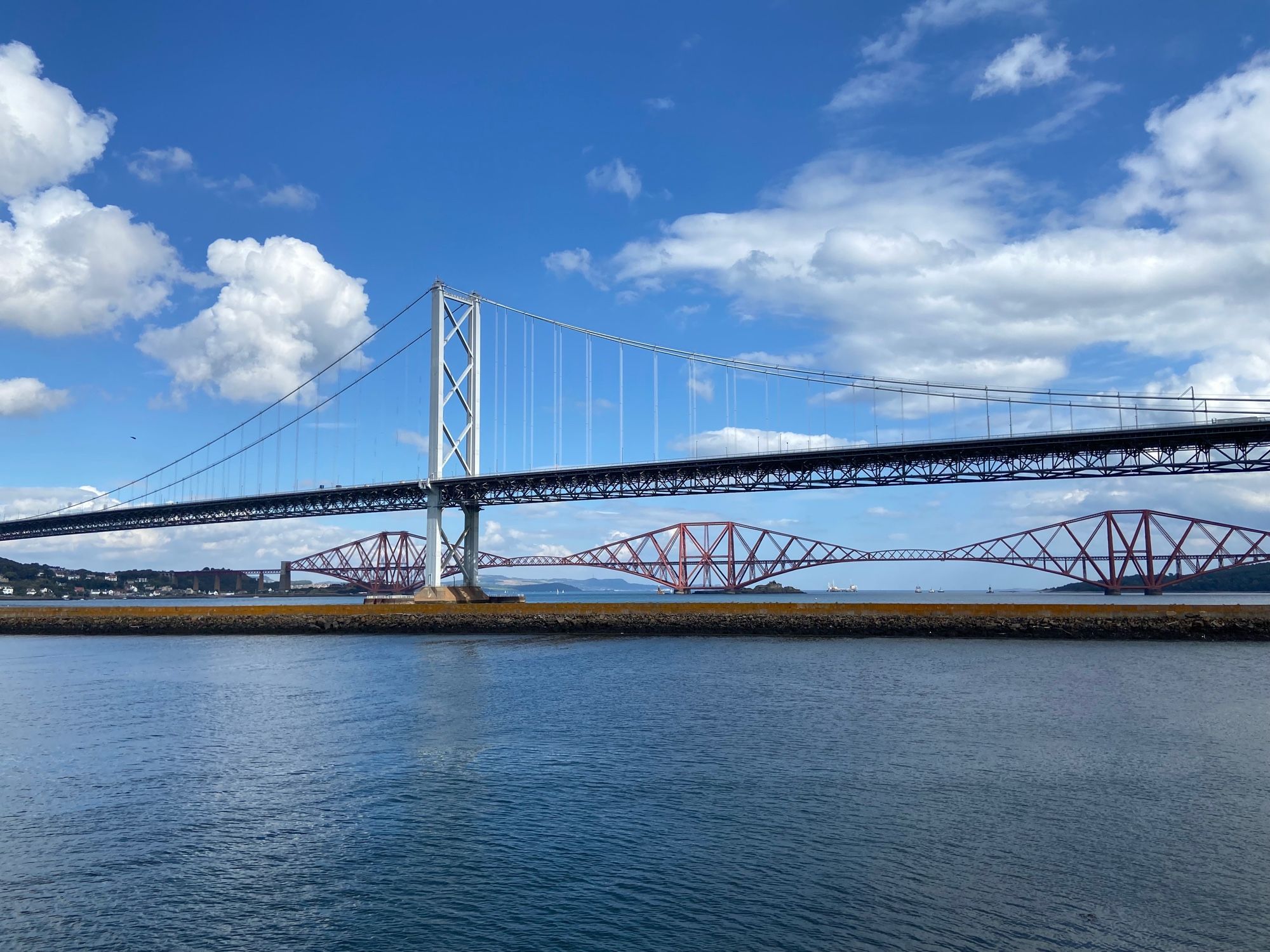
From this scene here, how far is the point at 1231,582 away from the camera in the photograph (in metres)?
138

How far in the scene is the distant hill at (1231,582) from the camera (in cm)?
12938

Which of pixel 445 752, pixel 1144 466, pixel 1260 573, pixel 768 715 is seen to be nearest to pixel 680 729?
pixel 768 715

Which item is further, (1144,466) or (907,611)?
(1144,466)

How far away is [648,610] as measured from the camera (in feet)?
127

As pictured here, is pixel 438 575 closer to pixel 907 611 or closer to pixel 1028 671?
pixel 907 611

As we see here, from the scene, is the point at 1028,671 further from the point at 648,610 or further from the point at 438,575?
the point at 438,575

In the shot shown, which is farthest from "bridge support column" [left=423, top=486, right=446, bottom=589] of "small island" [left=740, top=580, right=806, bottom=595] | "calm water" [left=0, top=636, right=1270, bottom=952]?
"small island" [left=740, top=580, right=806, bottom=595]

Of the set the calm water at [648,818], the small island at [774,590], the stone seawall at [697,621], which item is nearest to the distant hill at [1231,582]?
the small island at [774,590]

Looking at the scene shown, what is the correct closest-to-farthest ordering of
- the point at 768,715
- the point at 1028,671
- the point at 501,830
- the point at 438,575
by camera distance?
1. the point at 501,830
2. the point at 768,715
3. the point at 1028,671
4. the point at 438,575

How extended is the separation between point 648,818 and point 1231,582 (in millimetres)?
159978

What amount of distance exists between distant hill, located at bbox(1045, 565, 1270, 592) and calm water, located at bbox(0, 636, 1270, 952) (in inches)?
4967

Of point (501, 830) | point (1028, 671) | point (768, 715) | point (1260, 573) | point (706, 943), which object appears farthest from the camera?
point (1260, 573)

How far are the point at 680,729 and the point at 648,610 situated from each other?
24.1 metres

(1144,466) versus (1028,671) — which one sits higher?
(1144,466)
